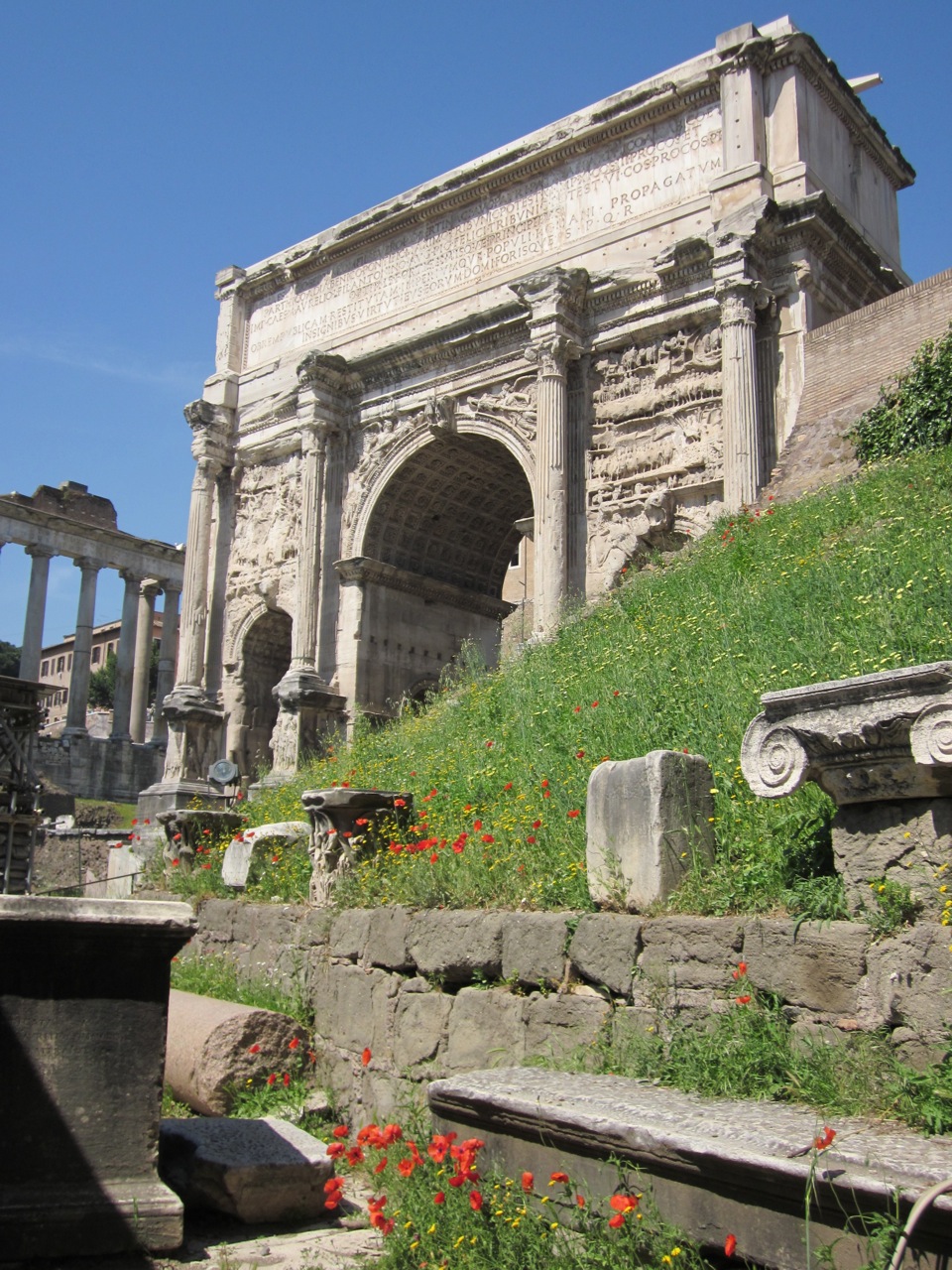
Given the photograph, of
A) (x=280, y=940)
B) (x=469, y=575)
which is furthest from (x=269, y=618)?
(x=280, y=940)

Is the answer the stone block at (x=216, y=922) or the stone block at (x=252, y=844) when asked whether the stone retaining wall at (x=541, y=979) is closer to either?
the stone block at (x=216, y=922)

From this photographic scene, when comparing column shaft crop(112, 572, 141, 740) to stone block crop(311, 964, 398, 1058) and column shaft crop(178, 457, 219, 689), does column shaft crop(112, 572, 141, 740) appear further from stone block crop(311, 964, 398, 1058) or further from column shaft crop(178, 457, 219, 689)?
stone block crop(311, 964, 398, 1058)

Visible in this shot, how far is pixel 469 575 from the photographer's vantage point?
2208 centimetres

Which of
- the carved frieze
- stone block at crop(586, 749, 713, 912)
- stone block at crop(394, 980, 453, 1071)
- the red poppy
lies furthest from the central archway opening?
the red poppy

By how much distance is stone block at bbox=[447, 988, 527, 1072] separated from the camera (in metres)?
5.29

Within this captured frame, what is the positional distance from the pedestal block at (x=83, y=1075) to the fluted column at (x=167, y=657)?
115ft

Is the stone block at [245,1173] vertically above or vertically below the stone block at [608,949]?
below

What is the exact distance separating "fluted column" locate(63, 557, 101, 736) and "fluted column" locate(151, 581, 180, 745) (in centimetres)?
250

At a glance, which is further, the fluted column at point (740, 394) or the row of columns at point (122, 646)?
the row of columns at point (122, 646)

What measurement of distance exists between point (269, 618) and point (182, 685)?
6.40 feet

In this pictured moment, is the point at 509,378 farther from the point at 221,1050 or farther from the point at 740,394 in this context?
the point at 221,1050

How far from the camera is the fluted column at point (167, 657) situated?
38.9 metres

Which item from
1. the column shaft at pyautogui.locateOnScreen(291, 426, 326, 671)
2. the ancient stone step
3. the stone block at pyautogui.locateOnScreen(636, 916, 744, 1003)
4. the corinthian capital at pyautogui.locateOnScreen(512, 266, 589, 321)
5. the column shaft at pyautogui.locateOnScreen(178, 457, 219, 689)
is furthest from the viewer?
the column shaft at pyautogui.locateOnScreen(178, 457, 219, 689)

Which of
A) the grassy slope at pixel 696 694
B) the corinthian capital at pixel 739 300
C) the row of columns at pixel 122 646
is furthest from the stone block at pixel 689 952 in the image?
the row of columns at pixel 122 646
